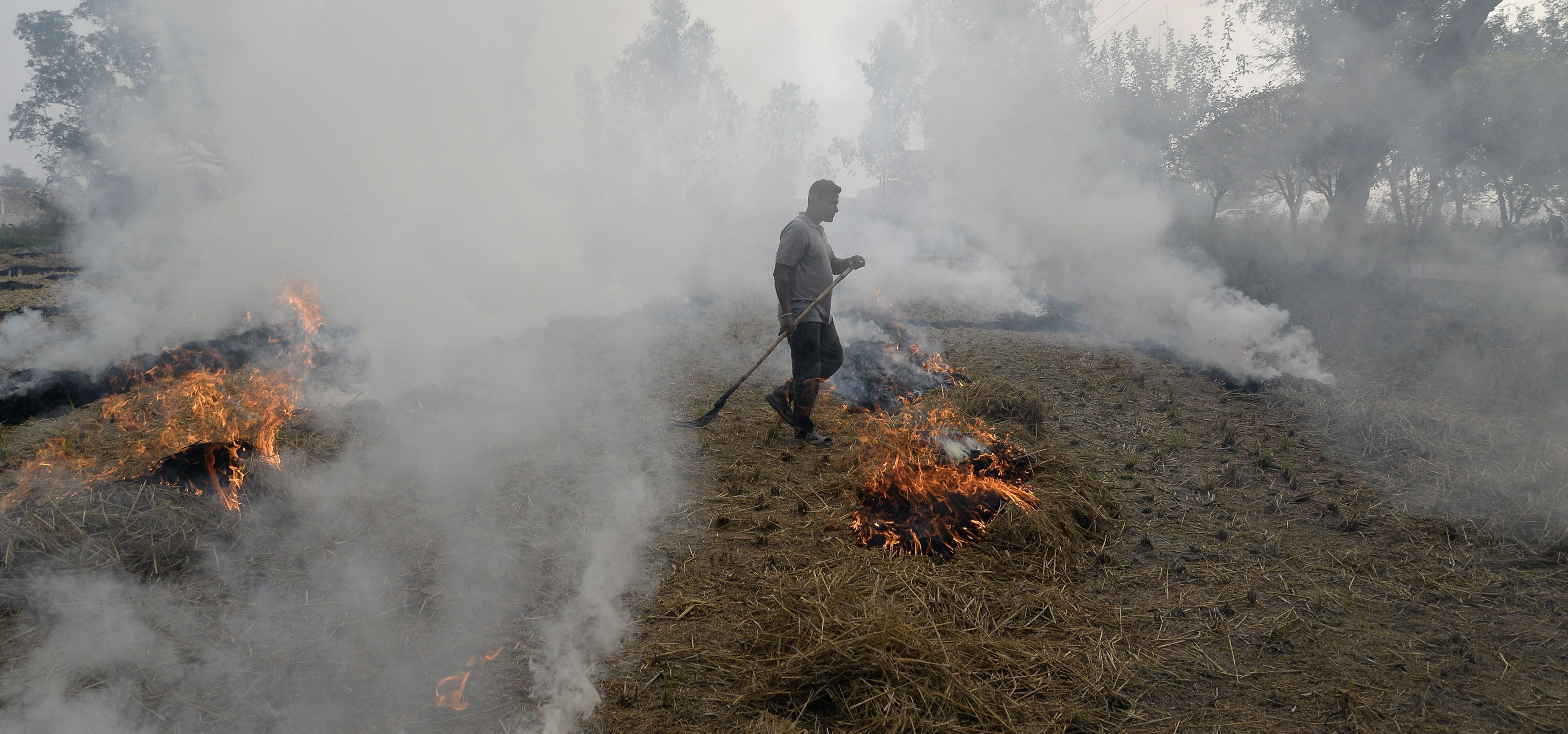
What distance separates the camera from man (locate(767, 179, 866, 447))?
4953 mm

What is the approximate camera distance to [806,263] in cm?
506

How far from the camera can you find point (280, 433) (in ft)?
15.1

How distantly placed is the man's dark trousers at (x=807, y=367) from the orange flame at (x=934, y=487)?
811mm

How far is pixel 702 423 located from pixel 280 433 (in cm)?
300

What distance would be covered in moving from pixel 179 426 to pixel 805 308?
4780 millimetres

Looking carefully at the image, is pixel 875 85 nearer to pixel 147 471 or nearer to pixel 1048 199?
pixel 1048 199

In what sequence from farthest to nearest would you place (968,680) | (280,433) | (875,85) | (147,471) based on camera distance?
(875,85)
(280,433)
(147,471)
(968,680)

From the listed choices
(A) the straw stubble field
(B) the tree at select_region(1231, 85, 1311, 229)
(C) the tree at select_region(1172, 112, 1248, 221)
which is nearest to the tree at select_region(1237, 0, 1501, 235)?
(B) the tree at select_region(1231, 85, 1311, 229)

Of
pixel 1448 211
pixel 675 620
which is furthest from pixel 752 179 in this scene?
pixel 675 620

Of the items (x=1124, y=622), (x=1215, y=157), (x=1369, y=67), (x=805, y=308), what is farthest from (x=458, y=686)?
(x=1215, y=157)

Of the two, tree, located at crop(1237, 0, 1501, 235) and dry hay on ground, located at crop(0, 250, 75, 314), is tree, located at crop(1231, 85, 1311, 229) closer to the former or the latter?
tree, located at crop(1237, 0, 1501, 235)

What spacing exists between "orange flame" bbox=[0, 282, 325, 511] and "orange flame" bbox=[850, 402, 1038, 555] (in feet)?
11.3

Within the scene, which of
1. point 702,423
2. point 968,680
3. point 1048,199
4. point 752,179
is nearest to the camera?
point 968,680

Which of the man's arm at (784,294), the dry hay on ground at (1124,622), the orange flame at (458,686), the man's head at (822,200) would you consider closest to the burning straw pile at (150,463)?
the orange flame at (458,686)
